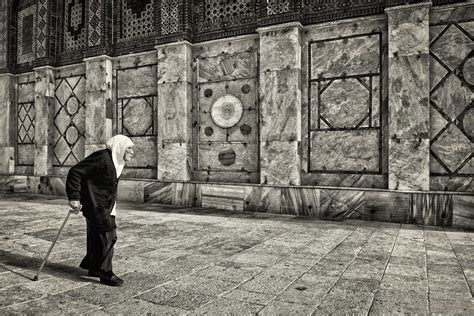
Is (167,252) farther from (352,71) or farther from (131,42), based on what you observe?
(131,42)

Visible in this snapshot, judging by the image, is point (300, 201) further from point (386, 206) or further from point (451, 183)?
point (451, 183)

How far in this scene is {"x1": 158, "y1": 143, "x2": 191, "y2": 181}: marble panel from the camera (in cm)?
821

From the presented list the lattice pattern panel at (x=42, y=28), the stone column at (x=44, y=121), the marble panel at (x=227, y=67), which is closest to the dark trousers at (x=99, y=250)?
the marble panel at (x=227, y=67)

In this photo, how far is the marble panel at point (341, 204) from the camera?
249 inches

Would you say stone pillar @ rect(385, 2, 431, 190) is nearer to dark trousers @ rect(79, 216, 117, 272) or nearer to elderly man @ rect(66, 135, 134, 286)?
elderly man @ rect(66, 135, 134, 286)

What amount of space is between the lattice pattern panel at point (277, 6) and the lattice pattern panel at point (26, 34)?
27.9 ft

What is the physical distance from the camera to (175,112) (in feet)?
27.3

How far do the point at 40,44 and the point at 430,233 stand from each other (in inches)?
477

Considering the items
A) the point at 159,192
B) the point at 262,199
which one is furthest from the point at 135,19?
the point at 262,199

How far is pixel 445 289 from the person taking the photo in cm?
286

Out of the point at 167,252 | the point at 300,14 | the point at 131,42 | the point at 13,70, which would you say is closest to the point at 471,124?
the point at 300,14

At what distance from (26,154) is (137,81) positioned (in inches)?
210

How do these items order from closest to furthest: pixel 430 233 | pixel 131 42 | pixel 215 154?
pixel 430 233 < pixel 215 154 < pixel 131 42

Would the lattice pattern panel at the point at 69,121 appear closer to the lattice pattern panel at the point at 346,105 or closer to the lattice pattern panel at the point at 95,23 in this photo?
the lattice pattern panel at the point at 95,23
